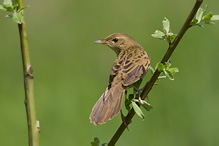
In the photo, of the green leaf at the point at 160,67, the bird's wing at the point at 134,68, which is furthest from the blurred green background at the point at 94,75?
the green leaf at the point at 160,67

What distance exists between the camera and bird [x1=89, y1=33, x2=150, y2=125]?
2.73 meters

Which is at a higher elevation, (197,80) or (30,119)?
(30,119)

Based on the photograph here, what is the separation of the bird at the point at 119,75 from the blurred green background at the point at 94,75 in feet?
3.80

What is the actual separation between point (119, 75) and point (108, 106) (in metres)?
0.77

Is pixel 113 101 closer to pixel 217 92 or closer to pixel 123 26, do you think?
pixel 217 92

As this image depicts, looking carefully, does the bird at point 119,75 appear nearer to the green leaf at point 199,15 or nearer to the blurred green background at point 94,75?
the green leaf at point 199,15

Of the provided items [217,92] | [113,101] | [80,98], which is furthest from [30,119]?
[80,98]

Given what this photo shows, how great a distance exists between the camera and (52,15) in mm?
9391

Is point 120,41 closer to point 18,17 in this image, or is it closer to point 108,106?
point 108,106

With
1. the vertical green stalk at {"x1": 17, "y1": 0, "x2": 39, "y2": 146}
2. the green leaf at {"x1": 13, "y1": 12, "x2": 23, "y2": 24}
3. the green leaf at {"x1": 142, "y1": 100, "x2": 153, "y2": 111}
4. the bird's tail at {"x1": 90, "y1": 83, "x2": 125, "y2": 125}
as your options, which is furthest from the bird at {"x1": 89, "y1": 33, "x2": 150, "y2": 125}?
the green leaf at {"x1": 13, "y1": 12, "x2": 23, "y2": 24}

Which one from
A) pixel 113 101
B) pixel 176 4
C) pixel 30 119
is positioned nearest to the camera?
pixel 30 119

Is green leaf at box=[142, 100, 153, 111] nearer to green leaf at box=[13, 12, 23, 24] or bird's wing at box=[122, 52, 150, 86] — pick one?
green leaf at box=[13, 12, 23, 24]

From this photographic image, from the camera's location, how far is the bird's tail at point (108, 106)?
261 centimetres

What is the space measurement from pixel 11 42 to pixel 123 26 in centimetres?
202
